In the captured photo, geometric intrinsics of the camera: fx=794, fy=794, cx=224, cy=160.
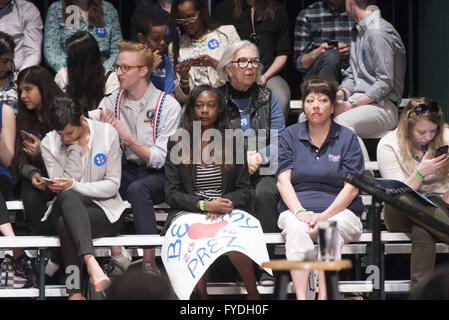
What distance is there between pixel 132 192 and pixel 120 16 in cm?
213

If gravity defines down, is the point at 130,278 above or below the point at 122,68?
below

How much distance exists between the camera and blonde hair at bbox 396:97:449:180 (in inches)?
166

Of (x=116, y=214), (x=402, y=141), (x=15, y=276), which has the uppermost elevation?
(x=402, y=141)

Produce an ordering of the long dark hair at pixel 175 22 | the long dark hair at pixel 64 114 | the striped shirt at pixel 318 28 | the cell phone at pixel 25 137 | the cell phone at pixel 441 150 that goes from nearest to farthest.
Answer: the long dark hair at pixel 64 114 → the cell phone at pixel 441 150 → the cell phone at pixel 25 137 → the long dark hair at pixel 175 22 → the striped shirt at pixel 318 28

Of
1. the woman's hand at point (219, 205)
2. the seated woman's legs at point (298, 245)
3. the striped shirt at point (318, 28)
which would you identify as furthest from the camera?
the striped shirt at point (318, 28)

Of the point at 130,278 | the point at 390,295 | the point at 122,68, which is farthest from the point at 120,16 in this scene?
the point at 130,278

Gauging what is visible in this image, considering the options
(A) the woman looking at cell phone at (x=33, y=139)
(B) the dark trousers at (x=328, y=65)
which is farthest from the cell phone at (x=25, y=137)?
(B) the dark trousers at (x=328, y=65)

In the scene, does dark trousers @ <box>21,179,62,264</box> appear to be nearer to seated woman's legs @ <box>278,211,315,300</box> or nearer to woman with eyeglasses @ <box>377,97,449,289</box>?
seated woman's legs @ <box>278,211,315,300</box>

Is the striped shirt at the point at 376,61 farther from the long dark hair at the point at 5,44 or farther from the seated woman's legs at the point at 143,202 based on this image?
the long dark hair at the point at 5,44

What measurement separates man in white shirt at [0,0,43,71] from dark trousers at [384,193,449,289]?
2.58 m

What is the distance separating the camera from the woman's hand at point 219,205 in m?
3.92

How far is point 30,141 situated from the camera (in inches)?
173

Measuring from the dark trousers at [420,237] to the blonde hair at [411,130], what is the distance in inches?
11.3
